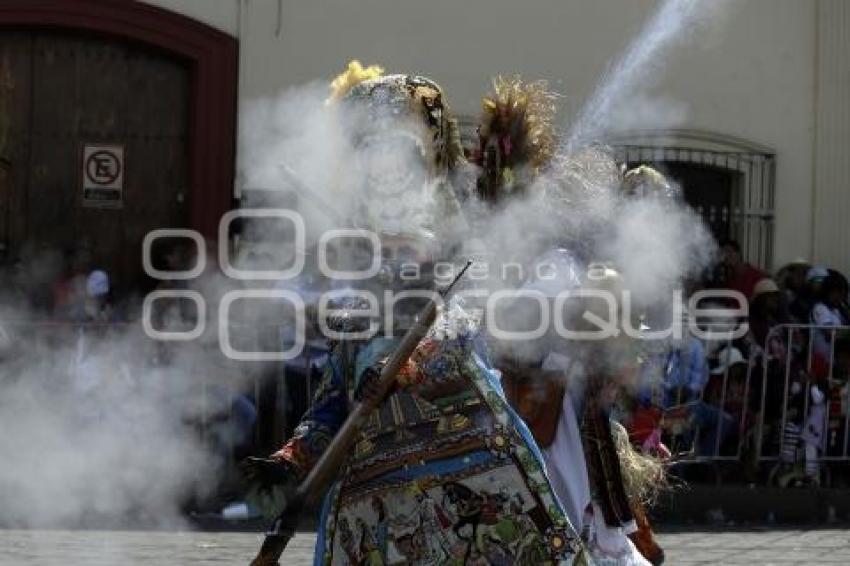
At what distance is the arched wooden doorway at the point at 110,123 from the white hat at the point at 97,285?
58.1 inches

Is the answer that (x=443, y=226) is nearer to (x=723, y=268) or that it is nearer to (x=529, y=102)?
(x=529, y=102)

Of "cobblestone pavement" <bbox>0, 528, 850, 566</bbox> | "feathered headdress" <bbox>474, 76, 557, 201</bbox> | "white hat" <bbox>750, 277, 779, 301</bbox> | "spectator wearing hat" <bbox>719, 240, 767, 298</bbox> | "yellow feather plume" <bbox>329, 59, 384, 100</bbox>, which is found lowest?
"cobblestone pavement" <bbox>0, 528, 850, 566</bbox>

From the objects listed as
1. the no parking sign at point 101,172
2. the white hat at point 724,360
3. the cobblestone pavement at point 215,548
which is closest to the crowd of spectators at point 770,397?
the white hat at point 724,360

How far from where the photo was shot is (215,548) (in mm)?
8141

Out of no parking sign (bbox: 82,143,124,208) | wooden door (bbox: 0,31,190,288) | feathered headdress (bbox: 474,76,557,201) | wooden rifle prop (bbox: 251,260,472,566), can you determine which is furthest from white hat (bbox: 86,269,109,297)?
wooden rifle prop (bbox: 251,260,472,566)

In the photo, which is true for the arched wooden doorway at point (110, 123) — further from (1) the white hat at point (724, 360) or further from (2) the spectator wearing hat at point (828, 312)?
(2) the spectator wearing hat at point (828, 312)

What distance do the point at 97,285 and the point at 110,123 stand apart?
2167 mm

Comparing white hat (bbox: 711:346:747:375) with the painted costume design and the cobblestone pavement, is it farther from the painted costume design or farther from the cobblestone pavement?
the painted costume design

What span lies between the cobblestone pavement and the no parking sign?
417 centimetres

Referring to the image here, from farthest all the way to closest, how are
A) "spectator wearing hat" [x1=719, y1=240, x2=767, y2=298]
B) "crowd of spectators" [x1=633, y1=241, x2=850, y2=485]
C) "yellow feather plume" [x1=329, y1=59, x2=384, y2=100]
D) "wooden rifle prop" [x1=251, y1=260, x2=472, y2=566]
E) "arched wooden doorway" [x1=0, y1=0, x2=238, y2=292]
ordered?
1. "arched wooden doorway" [x1=0, y1=0, x2=238, y2=292]
2. "spectator wearing hat" [x1=719, y1=240, x2=767, y2=298]
3. "crowd of spectators" [x1=633, y1=241, x2=850, y2=485]
4. "yellow feather plume" [x1=329, y1=59, x2=384, y2=100]
5. "wooden rifle prop" [x1=251, y1=260, x2=472, y2=566]

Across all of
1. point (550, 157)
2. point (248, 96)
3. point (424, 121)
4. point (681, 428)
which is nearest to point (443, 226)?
point (424, 121)

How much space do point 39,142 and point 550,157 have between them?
8225 millimetres

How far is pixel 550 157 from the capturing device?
456 cm

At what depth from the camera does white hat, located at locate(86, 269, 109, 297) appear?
10242 millimetres
